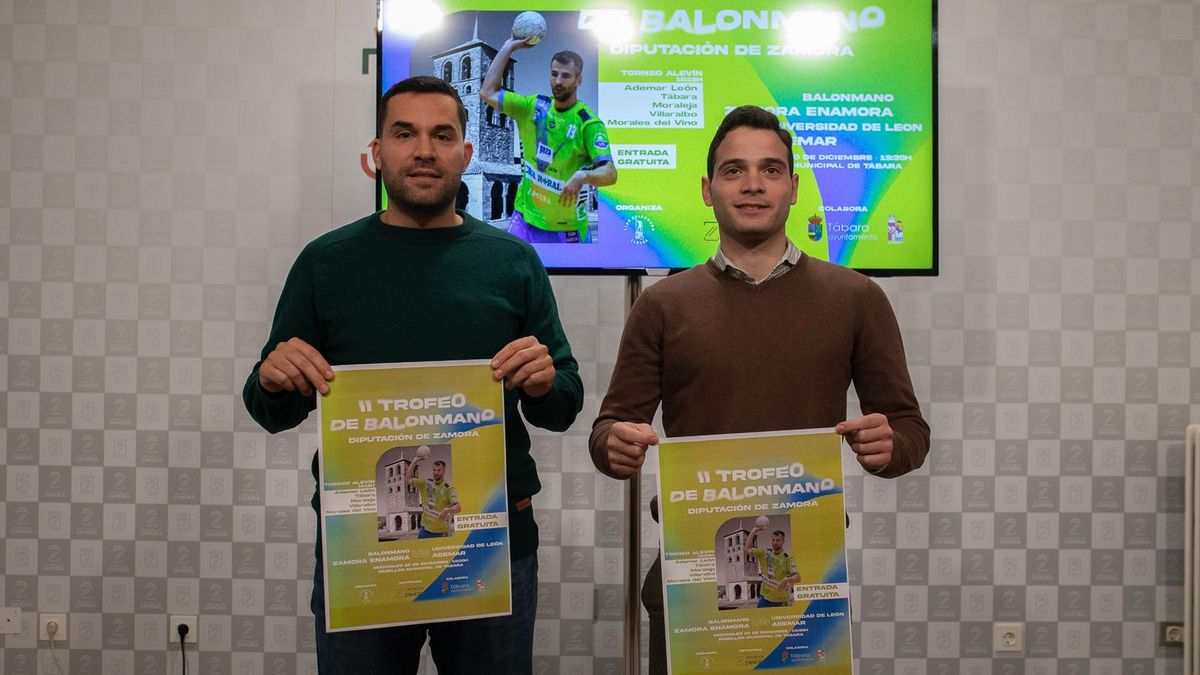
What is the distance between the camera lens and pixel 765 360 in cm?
175

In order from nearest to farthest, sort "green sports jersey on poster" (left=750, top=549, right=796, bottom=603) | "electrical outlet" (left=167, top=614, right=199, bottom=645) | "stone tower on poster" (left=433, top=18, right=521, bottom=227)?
"green sports jersey on poster" (left=750, top=549, right=796, bottom=603), "stone tower on poster" (left=433, top=18, right=521, bottom=227), "electrical outlet" (left=167, top=614, right=199, bottom=645)

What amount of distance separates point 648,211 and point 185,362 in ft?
5.25

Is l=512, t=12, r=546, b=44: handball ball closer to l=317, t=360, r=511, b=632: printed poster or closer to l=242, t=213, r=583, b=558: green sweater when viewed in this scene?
l=242, t=213, r=583, b=558: green sweater

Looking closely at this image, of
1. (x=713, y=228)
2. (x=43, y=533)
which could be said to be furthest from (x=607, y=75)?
(x=43, y=533)

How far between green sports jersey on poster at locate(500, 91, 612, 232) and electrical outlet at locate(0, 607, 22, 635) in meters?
2.15

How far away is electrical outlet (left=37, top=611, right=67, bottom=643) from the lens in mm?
3027

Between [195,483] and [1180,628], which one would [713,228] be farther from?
[1180,628]

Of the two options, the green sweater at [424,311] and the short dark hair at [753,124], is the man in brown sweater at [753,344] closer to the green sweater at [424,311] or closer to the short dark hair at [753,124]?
the short dark hair at [753,124]

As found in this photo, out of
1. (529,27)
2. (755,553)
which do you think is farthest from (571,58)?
→ (755,553)

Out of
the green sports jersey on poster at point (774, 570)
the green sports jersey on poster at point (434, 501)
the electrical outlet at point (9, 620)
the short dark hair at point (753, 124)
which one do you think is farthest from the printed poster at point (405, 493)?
the electrical outlet at point (9, 620)

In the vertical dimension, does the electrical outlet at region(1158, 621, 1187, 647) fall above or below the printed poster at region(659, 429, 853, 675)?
below

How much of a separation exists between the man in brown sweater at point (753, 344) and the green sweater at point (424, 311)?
166 millimetres

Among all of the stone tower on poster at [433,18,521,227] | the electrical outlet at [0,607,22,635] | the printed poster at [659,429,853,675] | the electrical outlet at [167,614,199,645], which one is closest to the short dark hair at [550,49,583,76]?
the stone tower on poster at [433,18,521,227]

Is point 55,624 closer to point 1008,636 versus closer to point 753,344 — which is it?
Result: point 753,344
